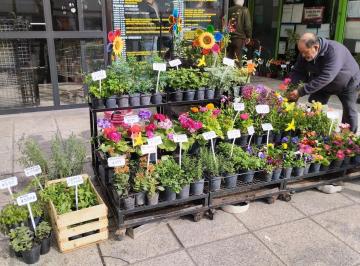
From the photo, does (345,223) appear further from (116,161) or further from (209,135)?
(116,161)

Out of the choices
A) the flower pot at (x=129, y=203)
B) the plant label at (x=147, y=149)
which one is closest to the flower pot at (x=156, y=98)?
the plant label at (x=147, y=149)

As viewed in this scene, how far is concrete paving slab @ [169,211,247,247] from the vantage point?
2779mm

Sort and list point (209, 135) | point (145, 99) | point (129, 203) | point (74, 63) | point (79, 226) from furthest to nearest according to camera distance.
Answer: point (74, 63) < point (145, 99) < point (209, 135) < point (129, 203) < point (79, 226)

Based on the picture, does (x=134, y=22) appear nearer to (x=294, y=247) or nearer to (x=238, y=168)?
(x=238, y=168)

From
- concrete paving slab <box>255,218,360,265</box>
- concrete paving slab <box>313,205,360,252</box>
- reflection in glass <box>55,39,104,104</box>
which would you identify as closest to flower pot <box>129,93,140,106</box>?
concrete paving slab <box>255,218,360,265</box>

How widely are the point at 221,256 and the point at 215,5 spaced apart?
16.6 ft

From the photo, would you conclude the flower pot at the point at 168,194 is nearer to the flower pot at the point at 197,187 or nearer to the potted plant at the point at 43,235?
the flower pot at the point at 197,187

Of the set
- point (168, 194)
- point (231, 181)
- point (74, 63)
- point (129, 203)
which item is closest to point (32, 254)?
point (129, 203)

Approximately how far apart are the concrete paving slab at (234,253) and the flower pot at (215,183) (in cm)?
45

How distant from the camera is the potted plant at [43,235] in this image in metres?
2.48

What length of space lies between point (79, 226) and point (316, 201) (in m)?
2.25

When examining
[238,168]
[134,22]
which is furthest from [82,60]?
[238,168]

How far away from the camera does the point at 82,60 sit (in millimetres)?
5977

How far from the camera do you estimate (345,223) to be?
3.02 m
